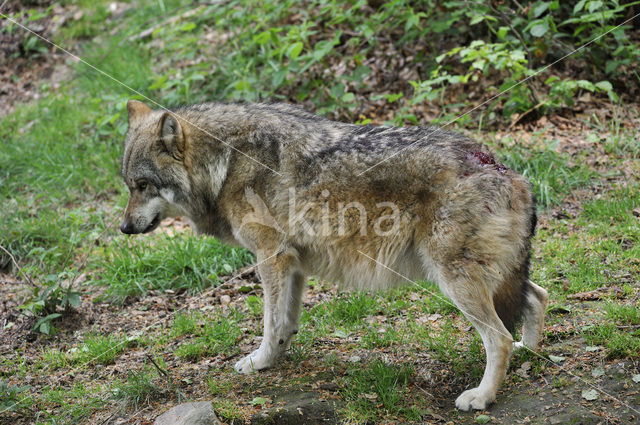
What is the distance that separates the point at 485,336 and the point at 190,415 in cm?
195

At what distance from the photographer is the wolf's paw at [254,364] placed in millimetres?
4449

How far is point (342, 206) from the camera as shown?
4.12 m

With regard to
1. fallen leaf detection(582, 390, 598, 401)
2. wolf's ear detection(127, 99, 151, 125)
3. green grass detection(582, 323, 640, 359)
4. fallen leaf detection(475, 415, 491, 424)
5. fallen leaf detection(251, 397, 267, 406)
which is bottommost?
fallen leaf detection(475, 415, 491, 424)

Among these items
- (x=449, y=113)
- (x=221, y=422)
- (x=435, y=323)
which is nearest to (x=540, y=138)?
(x=449, y=113)

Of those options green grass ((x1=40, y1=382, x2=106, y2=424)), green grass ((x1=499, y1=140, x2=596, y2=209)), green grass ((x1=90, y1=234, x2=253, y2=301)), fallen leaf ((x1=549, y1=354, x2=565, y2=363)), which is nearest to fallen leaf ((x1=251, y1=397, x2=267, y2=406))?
green grass ((x1=40, y1=382, x2=106, y2=424))

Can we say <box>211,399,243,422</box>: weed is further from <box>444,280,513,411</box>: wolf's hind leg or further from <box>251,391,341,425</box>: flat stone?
<box>444,280,513,411</box>: wolf's hind leg

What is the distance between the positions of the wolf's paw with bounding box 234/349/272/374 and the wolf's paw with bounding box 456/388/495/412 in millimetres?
1461

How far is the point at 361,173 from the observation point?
161 inches

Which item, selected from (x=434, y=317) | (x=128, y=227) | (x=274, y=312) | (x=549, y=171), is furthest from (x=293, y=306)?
(x=549, y=171)

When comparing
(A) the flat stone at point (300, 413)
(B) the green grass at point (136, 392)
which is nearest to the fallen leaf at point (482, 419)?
(A) the flat stone at point (300, 413)

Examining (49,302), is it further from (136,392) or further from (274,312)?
(274,312)

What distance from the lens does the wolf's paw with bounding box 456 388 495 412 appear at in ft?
12.4

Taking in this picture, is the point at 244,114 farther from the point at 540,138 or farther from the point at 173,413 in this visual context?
the point at 540,138

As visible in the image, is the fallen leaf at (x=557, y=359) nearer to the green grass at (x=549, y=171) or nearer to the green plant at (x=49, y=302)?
the green grass at (x=549, y=171)
